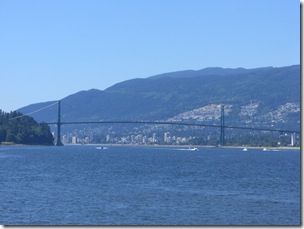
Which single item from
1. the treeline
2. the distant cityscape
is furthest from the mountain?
the treeline

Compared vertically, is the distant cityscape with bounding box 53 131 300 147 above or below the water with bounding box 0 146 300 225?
above

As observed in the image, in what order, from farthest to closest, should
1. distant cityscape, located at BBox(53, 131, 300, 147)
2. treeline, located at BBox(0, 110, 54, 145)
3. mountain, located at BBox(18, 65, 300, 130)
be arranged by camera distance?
mountain, located at BBox(18, 65, 300, 130) < distant cityscape, located at BBox(53, 131, 300, 147) < treeline, located at BBox(0, 110, 54, 145)

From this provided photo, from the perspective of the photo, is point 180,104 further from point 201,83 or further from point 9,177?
point 9,177

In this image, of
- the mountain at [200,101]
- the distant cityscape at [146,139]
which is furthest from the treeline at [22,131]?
the mountain at [200,101]

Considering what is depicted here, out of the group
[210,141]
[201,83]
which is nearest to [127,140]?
[210,141]

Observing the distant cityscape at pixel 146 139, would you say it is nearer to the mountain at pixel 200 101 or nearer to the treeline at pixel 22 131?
the mountain at pixel 200 101

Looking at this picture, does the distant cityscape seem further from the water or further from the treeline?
the water
